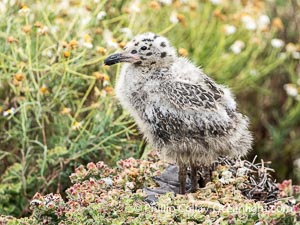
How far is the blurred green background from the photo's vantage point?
17.7ft

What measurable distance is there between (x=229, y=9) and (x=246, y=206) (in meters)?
4.12

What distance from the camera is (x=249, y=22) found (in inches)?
A: 267

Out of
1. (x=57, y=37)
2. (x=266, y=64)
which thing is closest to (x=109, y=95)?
(x=57, y=37)

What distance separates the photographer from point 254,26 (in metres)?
6.75

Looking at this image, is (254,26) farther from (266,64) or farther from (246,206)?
(246,206)

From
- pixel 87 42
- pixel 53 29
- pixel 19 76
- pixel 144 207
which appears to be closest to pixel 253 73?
pixel 53 29

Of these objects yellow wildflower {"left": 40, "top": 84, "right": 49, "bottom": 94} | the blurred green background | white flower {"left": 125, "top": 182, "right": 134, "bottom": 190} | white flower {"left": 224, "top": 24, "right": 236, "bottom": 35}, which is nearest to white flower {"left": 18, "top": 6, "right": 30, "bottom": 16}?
the blurred green background

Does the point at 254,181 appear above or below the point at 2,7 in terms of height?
below

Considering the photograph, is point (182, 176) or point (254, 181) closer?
point (182, 176)

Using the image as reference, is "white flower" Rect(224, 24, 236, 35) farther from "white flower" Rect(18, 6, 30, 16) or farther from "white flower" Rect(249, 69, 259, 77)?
"white flower" Rect(18, 6, 30, 16)

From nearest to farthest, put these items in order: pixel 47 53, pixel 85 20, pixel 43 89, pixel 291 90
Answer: pixel 43 89 → pixel 47 53 → pixel 85 20 → pixel 291 90

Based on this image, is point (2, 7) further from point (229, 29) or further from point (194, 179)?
point (194, 179)

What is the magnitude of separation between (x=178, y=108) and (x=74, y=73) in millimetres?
1372

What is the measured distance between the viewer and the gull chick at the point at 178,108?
166 inches
